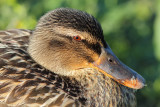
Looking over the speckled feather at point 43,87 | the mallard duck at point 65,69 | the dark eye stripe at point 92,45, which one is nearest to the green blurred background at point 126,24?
the speckled feather at point 43,87

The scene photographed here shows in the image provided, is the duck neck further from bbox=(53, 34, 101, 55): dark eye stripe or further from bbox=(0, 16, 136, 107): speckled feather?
bbox=(53, 34, 101, 55): dark eye stripe

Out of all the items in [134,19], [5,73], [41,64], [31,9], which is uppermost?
[134,19]

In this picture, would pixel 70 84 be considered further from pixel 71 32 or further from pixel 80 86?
pixel 71 32

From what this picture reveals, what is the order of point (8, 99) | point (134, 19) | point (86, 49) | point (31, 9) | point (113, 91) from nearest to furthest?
point (8, 99), point (86, 49), point (113, 91), point (31, 9), point (134, 19)

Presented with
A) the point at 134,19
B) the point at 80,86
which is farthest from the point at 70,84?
the point at 134,19

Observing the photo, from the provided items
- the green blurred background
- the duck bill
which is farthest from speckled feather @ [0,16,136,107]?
the green blurred background

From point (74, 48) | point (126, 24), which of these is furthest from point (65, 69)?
point (126, 24)

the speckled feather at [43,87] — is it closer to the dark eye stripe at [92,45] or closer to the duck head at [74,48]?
the duck head at [74,48]
